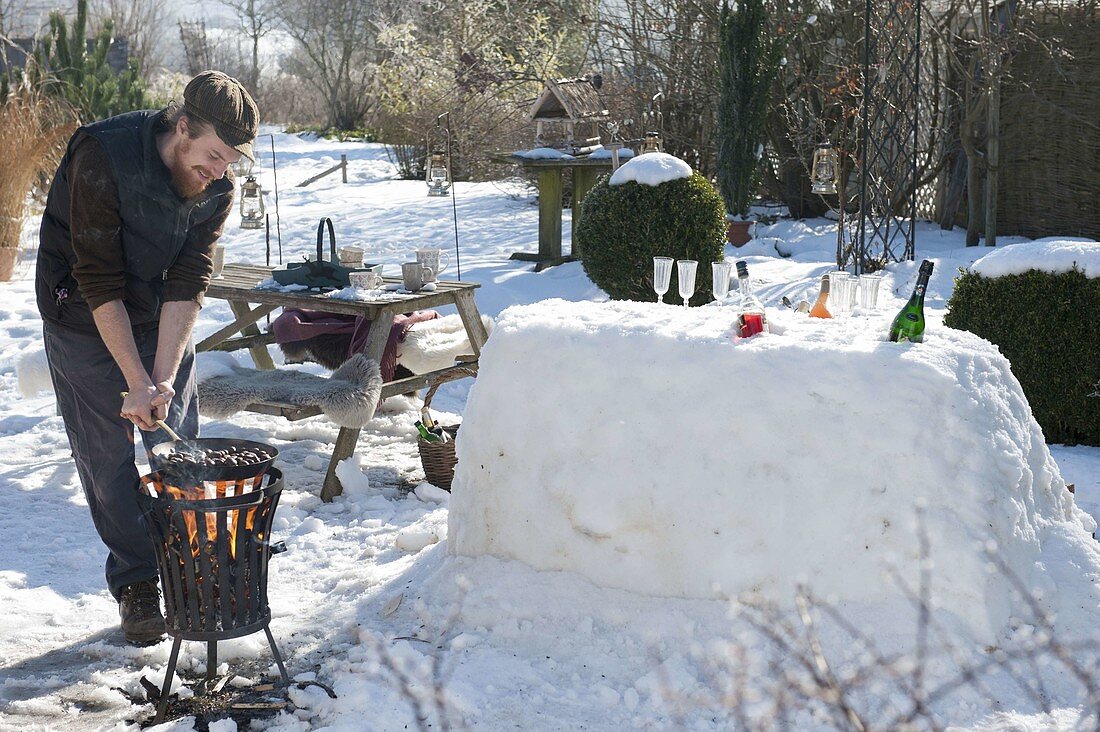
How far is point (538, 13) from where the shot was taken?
16203 mm

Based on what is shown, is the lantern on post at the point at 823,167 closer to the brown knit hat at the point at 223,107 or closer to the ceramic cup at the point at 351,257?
the ceramic cup at the point at 351,257

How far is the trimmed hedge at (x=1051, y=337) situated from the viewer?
5234mm

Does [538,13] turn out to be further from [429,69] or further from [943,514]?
[943,514]

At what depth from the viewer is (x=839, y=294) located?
3.83 metres

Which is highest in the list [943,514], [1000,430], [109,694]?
[1000,430]

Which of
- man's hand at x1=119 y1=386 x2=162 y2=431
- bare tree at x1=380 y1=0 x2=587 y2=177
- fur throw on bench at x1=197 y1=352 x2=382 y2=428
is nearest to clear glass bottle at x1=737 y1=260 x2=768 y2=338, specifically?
man's hand at x1=119 y1=386 x2=162 y2=431

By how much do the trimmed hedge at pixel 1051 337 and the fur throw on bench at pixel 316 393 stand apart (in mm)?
3205

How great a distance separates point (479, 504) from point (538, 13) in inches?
549

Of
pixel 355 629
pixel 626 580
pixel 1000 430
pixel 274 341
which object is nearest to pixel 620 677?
pixel 626 580

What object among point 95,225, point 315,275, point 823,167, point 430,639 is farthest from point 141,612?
point 823,167

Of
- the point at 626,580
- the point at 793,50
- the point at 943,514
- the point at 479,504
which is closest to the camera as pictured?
the point at 943,514

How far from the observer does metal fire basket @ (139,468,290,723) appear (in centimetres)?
276

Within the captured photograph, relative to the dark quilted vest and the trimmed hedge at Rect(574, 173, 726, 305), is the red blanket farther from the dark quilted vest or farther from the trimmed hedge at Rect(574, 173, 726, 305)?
the trimmed hedge at Rect(574, 173, 726, 305)

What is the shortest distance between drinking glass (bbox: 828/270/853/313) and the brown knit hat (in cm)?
210
